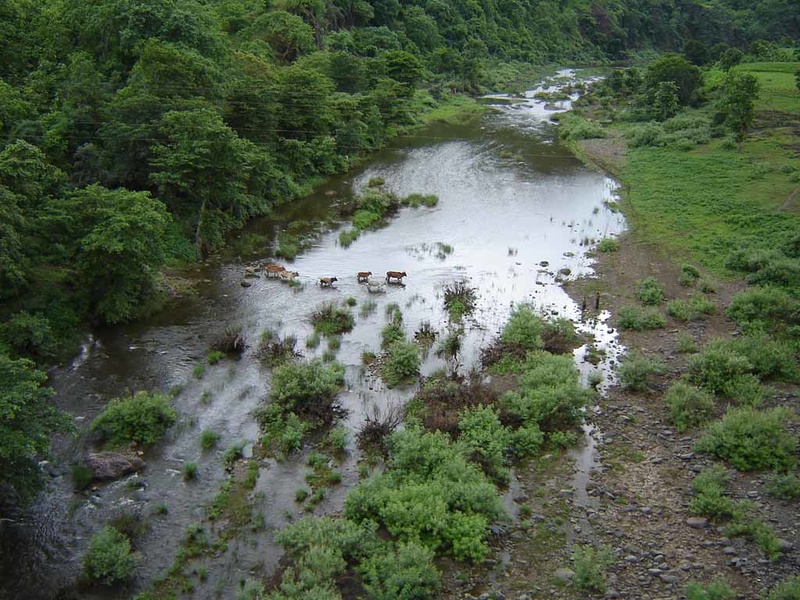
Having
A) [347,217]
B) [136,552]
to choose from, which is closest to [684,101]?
[347,217]

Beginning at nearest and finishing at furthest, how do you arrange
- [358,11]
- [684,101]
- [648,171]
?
[648,171]
[684,101]
[358,11]

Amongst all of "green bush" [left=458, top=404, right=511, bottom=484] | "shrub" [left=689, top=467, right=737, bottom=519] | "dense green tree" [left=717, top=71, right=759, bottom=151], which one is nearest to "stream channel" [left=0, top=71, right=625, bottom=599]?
"green bush" [left=458, top=404, right=511, bottom=484]

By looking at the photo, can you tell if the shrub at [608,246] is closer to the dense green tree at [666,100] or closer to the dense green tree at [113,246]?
the dense green tree at [113,246]

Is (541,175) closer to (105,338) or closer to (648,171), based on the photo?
(648,171)

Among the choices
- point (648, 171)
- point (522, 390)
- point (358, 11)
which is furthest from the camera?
point (358, 11)

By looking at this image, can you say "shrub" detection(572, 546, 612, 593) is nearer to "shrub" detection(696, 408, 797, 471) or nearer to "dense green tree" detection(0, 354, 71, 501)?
"shrub" detection(696, 408, 797, 471)

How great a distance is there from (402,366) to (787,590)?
12.9 metres

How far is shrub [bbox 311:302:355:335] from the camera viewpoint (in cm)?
2511

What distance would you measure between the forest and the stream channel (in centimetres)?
170

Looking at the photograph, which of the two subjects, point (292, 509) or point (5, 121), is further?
point (5, 121)

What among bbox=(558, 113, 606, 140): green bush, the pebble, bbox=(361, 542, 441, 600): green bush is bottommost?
the pebble

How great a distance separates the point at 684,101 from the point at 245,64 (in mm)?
47603

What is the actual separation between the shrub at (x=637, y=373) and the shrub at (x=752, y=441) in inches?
125

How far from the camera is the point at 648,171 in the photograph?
4641 cm
